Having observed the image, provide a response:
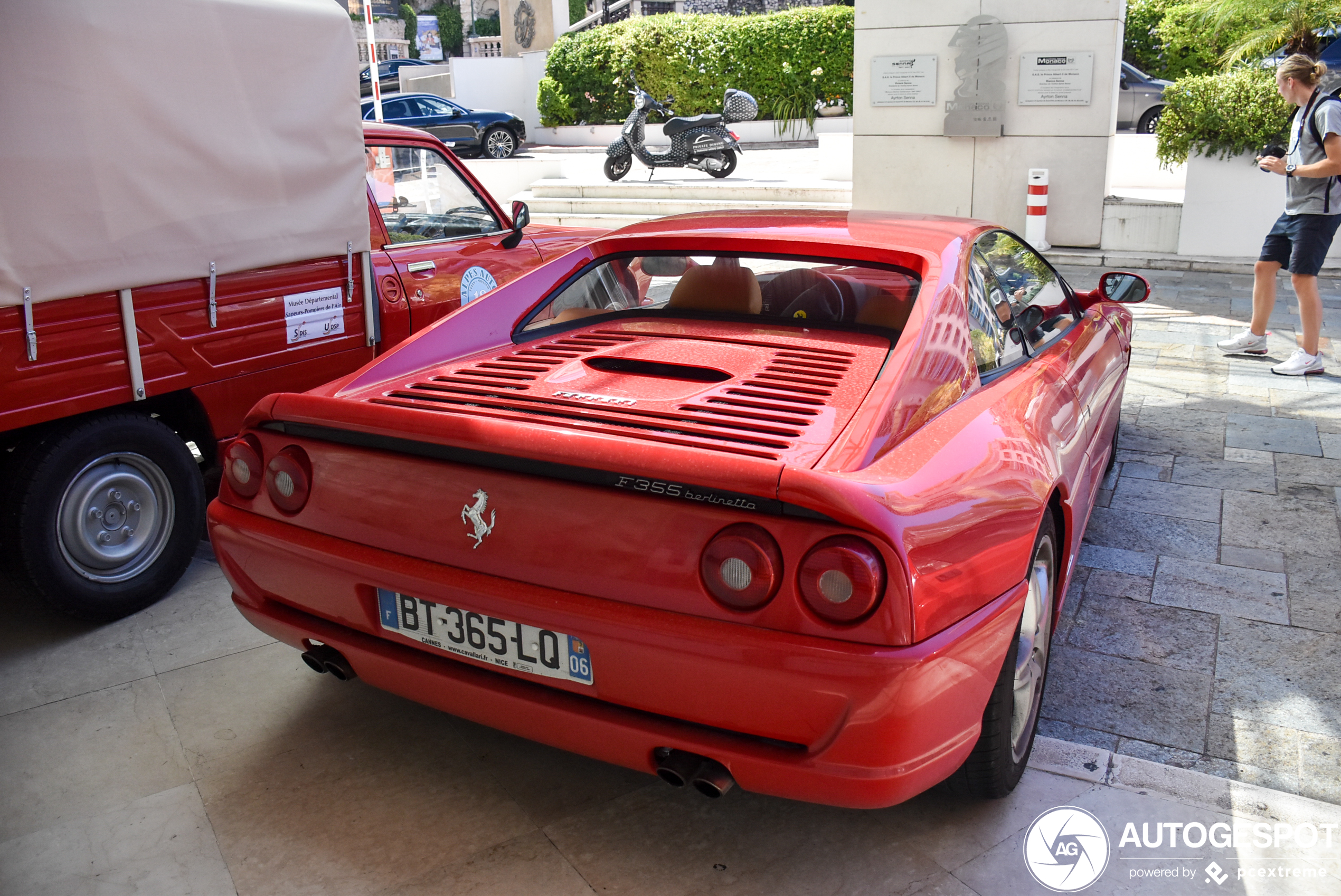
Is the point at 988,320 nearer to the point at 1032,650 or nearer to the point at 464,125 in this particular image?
the point at 1032,650

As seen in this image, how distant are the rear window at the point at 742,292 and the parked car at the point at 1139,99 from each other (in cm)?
1769

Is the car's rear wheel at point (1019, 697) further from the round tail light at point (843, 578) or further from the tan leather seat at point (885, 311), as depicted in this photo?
the tan leather seat at point (885, 311)

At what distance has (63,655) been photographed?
3.52 meters

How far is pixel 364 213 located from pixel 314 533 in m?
2.42

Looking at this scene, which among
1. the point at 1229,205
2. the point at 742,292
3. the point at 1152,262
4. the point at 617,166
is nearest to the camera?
the point at 742,292

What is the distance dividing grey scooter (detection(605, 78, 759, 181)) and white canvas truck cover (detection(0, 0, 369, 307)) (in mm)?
12256

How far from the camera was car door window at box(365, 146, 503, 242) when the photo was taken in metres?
5.27

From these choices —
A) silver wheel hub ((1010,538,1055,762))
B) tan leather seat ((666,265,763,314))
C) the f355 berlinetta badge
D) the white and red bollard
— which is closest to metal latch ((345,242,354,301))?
tan leather seat ((666,265,763,314))

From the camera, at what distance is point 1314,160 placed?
20.6 feet

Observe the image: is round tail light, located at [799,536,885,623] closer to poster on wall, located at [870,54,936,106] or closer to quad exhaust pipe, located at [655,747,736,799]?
quad exhaust pipe, located at [655,747,736,799]

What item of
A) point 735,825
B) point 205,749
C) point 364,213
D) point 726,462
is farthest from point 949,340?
point 364,213

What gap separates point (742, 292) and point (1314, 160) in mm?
4857

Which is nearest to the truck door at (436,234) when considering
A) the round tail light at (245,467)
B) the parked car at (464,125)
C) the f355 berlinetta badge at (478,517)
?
the round tail light at (245,467)

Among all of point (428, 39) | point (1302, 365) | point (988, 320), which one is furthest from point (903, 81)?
point (428, 39)
